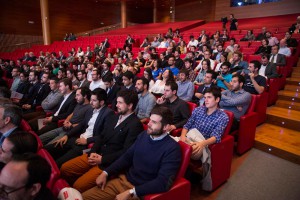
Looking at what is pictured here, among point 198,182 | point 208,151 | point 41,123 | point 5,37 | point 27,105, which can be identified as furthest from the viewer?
point 5,37

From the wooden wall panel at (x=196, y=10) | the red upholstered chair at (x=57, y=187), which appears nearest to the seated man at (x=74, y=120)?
the red upholstered chair at (x=57, y=187)

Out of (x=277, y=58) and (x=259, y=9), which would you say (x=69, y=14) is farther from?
(x=277, y=58)

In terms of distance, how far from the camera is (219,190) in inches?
73.3

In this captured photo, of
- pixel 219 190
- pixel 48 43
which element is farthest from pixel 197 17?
pixel 219 190

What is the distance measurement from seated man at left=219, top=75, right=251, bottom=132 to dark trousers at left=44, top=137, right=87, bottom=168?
5.40 feet

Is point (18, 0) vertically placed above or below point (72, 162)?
above

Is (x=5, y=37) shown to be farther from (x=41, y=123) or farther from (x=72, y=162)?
(x=72, y=162)

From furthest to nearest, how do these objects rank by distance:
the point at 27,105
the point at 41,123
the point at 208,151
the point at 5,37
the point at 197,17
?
the point at 197,17 < the point at 5,37 < the point at 27,105 < the point at 41,123 < the point at 208,151

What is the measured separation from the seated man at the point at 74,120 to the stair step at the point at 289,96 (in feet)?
9.89

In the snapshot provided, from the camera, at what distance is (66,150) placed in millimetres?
2141

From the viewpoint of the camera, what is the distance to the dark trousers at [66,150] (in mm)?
1922

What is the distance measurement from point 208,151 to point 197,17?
12.2m

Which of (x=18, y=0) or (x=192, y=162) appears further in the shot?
(x=18, y=0)

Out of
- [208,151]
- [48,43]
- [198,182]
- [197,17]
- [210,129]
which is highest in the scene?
[197,17]
